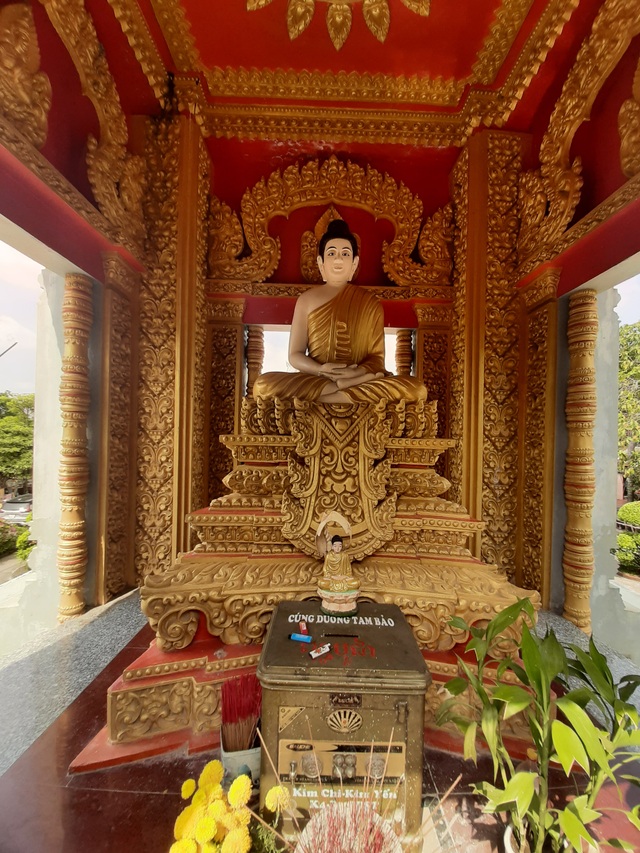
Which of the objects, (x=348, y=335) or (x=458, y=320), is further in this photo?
(x=458, y=320)

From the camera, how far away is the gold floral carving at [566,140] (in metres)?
2.95

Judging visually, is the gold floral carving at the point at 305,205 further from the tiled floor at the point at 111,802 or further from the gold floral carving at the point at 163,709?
the tiled floor at the point at 111,802

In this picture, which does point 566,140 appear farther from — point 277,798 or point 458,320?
point 277,798

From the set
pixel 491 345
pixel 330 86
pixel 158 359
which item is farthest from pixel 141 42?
pixel 491 345

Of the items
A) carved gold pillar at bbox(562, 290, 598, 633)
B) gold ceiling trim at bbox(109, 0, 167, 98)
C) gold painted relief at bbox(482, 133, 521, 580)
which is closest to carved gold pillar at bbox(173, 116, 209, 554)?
gold ceiling trim at bbox(109, 0, 167, 98)

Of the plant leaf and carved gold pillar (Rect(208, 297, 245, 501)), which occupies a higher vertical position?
carved gold pillar (Rect(208, 297, 245, 501))

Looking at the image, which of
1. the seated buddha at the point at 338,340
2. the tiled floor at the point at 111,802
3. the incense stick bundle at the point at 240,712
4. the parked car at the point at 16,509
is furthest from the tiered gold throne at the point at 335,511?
the parked car at the point at 16,509

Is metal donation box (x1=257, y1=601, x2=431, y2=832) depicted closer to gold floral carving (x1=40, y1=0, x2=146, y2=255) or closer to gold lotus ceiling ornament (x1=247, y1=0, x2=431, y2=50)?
gold floral carving (x1=40, y1=0, x2=146, y2=255)

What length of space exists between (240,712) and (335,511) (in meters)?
1.08

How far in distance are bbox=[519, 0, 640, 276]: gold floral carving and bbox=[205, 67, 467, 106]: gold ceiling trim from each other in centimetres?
112

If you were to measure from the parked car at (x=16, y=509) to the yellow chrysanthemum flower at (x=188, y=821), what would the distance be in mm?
3820

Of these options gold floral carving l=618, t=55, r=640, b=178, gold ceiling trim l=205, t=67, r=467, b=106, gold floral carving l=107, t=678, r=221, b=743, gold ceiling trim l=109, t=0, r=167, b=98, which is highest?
gold ceiling trim l=205, t=67, r=467, b=106

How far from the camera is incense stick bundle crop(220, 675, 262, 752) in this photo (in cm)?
154

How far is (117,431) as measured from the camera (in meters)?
3.75
